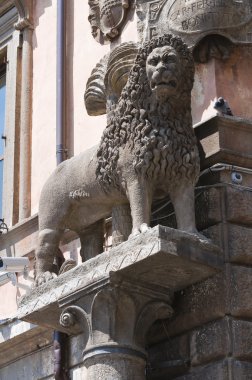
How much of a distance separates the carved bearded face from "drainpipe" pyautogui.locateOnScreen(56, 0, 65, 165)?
2462 mm

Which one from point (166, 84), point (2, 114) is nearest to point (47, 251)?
point (166, 84)

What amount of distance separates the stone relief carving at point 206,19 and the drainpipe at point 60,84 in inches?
72.7

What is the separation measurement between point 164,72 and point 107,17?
214 centimetres

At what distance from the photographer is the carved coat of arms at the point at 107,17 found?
11.8m

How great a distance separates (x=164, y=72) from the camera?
989cm

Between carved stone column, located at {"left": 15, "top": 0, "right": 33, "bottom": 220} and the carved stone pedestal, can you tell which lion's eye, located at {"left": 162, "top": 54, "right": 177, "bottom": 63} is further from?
carved stone column, located at {"left": 15, "top": 0, "right": 33, "bottom": 220}

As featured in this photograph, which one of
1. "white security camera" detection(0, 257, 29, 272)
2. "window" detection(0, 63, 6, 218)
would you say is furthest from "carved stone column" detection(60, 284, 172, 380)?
"window" detection(0, 63, 6, 218)

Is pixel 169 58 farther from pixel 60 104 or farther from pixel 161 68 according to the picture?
pixel 60 104

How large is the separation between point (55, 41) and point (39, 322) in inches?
148

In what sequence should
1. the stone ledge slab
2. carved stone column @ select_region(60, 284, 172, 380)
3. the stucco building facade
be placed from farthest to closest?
the stucco building facade, carved stone column @ select_region(60, 284, 172, 380), the stone ledge slab

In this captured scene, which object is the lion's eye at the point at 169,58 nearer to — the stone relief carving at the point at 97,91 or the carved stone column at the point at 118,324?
the stone relief carving at the point at 97,91

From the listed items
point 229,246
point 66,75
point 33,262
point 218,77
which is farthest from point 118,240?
point 66,75

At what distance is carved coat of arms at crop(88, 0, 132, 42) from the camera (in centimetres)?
1177

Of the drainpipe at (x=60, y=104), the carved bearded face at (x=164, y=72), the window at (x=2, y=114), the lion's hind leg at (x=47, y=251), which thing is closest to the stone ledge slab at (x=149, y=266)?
the lion's hind leg at (x=47, y=251)
